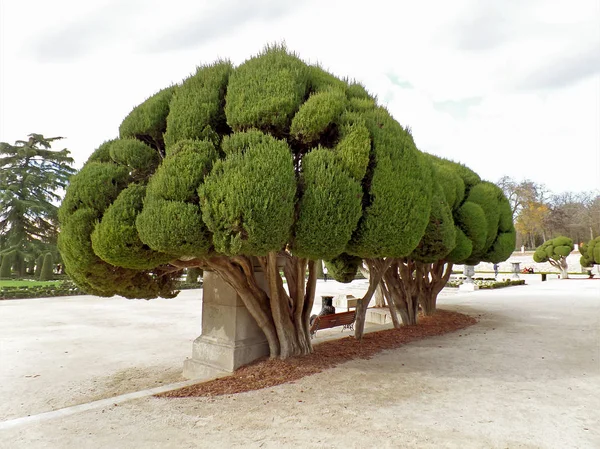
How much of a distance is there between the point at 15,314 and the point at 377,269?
1316 centimetres

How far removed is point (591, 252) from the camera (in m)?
30.8

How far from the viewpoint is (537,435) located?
3.76m

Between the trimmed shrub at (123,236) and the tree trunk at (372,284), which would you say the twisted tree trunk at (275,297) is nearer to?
the trimmed shrub at (123,236)

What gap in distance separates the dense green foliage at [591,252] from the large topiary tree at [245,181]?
103 ft

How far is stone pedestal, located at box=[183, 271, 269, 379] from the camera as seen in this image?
248 inches

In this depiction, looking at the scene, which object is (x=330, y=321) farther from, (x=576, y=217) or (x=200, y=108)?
(x=576, y=217)

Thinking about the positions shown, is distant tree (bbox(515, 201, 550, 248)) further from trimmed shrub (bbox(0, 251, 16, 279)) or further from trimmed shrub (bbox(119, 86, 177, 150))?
trimmed shrub (bbox(119, 86, 177, 150))

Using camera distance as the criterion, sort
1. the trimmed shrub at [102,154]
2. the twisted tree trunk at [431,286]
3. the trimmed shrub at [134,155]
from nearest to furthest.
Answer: the trimmed shrub at [134,155], the trimmed shrub at [102,154], the twisted tree trunk at [431,286]

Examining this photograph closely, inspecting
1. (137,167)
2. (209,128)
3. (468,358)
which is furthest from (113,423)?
(468,358)

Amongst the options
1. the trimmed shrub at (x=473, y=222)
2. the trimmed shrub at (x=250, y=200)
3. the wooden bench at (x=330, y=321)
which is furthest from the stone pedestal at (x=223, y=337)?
the trimmed shrub at (x=473, y=222)

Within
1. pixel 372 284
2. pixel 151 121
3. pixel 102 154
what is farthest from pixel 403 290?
pixel 102 154

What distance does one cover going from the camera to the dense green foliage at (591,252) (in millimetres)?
30000

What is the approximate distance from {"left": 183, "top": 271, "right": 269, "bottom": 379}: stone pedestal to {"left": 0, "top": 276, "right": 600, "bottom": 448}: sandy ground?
668mm

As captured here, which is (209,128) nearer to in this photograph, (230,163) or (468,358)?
(230,163)
